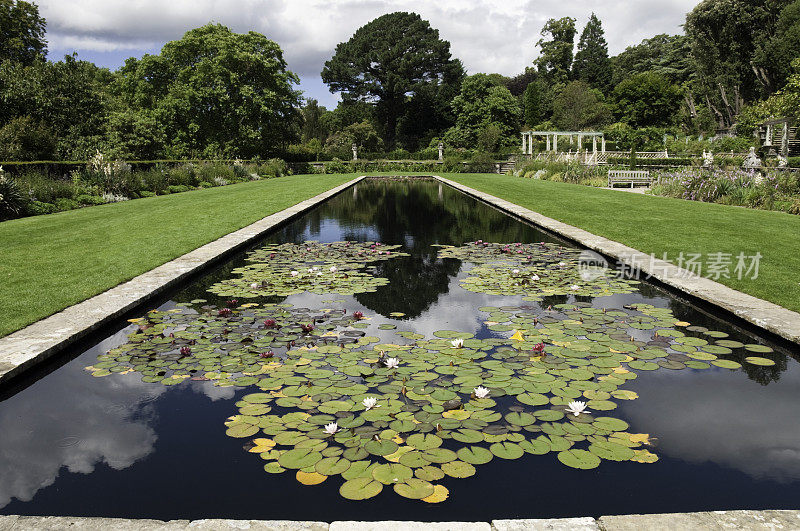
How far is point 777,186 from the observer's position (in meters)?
14.0

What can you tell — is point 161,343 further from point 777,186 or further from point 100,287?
point 777,186

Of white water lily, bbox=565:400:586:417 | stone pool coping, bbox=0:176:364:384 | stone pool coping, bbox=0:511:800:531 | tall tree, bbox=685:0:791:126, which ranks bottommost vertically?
white water lily, bbox=565:400:586:417

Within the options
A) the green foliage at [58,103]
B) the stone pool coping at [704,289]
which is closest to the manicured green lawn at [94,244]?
the stone pool coping at [704,289]

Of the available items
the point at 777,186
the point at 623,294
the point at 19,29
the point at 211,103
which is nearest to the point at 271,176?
the point at 211,103

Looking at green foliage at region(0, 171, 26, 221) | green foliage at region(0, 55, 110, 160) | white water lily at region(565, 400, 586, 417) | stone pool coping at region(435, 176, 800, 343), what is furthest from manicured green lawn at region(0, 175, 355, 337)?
green foliage at region(0, 55, 110, 160)

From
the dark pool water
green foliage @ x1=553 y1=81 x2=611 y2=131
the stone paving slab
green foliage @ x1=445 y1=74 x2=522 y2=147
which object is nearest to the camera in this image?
the stone paving slab

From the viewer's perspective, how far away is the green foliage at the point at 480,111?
50.4 m

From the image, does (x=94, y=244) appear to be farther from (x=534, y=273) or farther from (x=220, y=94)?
(x=220, y=94)

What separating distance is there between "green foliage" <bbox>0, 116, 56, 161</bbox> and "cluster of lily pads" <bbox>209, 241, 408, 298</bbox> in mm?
17683

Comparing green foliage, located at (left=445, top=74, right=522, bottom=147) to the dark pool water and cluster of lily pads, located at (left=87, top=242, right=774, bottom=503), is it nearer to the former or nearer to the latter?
cluster of lily pads, located at (left=87, top=242, right=774, bottom=503)

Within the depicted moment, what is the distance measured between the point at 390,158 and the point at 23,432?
46.4 metres

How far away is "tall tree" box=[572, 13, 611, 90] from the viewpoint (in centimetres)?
6669

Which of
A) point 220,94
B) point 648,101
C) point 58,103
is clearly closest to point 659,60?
point 648,101

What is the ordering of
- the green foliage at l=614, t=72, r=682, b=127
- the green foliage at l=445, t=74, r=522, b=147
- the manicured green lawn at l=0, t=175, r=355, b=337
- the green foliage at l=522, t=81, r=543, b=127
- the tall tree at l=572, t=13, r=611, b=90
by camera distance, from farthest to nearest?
the tall tree at l=572, t=13, r=611, b=90 → the green foliage at l=522, t=81, r=543, b=127 → the green foliage at l=614, t=72, r=682, b=127 → the green foliage at l=445, t=74, r=522, b=147 → the manicured green lawn at l=0, t=175, r=355, b=337
